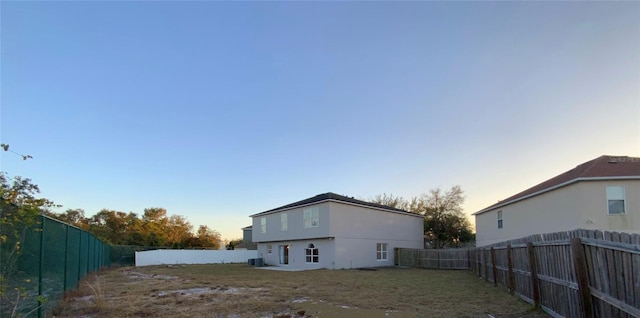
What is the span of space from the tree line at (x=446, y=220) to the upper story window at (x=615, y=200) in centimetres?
2486

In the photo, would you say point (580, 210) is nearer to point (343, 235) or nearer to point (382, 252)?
point (343, 235)

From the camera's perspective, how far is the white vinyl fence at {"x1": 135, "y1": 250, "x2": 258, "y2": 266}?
4009 centimetres

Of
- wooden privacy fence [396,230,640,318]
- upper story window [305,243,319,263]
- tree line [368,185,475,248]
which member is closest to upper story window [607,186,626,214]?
wooden privacy fence [396,230,640,318]

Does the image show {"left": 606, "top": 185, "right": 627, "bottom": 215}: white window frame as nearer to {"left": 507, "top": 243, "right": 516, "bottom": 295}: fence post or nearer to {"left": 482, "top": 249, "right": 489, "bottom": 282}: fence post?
{"left": 482, "top": 249, "right": 489, "bottom": 282}: fence post

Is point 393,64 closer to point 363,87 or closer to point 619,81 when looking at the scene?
point 363,87

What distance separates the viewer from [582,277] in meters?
6.51

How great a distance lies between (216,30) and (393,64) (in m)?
7.97

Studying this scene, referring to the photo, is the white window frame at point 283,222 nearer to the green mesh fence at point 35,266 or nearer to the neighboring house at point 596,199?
the neighboring house at point 596,199

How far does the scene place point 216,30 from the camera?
52.2ft

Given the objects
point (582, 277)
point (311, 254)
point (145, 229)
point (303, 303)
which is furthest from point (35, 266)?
point (145, 229)

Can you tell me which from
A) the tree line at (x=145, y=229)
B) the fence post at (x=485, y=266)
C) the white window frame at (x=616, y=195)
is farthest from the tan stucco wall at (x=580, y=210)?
the tree line at (x=145, y=229)

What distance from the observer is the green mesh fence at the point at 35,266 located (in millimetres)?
5469

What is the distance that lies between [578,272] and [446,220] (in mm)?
38233

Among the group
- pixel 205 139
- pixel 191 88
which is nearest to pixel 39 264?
pixel 191 88
